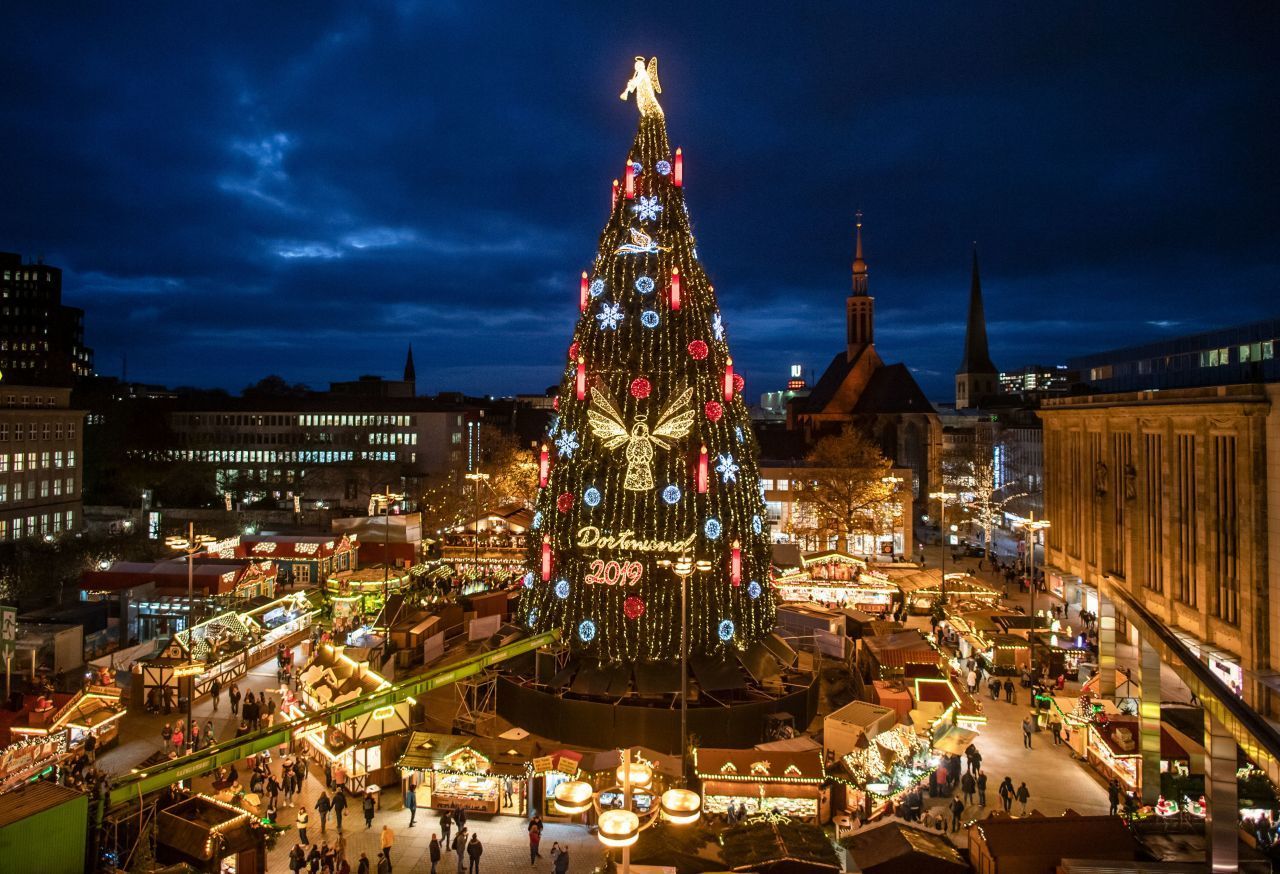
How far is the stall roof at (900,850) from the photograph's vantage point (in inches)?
533

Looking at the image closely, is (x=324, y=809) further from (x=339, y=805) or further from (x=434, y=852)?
(x=434, y=852)

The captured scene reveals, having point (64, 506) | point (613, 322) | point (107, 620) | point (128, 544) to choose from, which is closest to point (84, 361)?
point (64, 506)

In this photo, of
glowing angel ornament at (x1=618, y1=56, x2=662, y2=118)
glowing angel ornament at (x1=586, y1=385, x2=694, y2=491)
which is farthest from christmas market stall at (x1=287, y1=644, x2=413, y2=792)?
glowing angel ornament at (x1=618, y1=56, x2=662, y2=118)

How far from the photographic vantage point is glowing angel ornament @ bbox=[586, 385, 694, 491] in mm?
21328

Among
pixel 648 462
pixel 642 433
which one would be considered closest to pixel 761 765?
pixel 648 462

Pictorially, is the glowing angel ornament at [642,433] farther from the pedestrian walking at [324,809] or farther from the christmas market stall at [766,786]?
the pedestrian walking at [324,809]

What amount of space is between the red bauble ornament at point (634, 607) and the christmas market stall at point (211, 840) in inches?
368

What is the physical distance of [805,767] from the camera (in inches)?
698

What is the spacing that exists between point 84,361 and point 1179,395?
113 m

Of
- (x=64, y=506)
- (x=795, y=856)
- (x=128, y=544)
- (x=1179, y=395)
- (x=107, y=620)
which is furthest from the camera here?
(x=64, y=506)

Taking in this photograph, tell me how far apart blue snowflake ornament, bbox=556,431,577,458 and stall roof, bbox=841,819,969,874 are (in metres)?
11.9

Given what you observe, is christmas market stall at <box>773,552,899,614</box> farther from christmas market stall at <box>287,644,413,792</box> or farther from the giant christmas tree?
christmas market stall at <box>287,644,413,792</box>

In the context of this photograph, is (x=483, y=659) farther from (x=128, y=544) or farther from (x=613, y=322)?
(x=128, y=544)

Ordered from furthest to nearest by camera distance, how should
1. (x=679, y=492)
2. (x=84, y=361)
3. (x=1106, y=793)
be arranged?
1. (x=84, y=361)
2. (x=679, y=492)
3. (x=1106, y=793)
